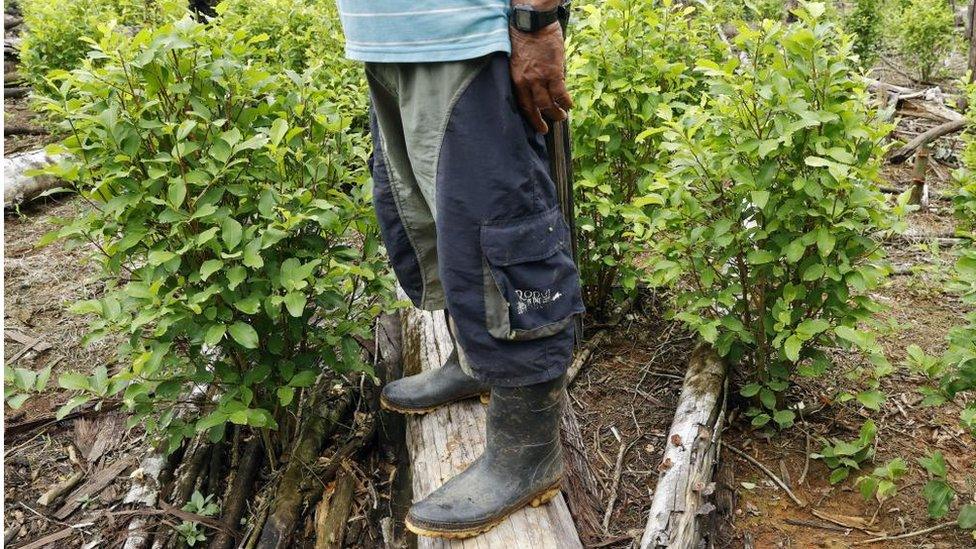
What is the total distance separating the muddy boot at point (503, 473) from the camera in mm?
2041

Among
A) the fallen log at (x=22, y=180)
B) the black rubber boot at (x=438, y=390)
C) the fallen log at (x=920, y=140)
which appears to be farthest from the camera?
the fallen log at (x=920, y=140)

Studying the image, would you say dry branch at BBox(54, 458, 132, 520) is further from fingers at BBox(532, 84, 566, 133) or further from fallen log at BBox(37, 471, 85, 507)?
fingers at BBox(532, 84, 566, 133)

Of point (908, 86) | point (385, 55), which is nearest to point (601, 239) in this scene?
point (385, 55)

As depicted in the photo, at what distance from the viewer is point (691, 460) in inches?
96.8

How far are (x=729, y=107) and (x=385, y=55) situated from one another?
1.29m

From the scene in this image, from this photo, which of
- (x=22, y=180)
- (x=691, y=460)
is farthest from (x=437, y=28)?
(x=22, y=180)

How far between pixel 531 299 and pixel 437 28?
2.34ft

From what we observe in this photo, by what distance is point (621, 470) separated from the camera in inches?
110

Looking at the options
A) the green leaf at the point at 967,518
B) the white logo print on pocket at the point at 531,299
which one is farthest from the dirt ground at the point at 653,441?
the white logo print on pocket at the point at 531,299

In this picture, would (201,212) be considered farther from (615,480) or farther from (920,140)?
(920,140)

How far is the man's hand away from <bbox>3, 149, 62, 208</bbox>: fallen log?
4.86 meters

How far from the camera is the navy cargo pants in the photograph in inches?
68.6

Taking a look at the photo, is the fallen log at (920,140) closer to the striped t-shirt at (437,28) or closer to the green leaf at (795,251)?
the green leaf at (795,251)

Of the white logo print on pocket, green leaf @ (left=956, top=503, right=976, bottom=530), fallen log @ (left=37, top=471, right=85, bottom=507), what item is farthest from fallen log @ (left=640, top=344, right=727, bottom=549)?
fallen log @ (left=37, top=471, right=85, bottom=507)
